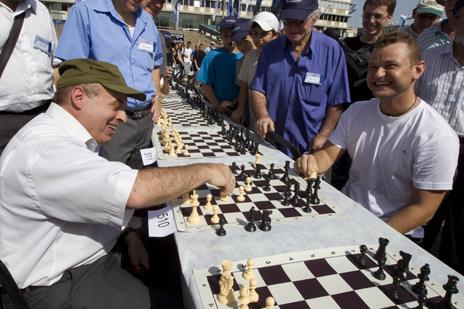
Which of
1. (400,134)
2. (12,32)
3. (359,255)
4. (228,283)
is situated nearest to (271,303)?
(228,283)

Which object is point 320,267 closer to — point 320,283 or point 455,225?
point 320,283

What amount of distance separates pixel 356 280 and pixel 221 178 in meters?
0.85

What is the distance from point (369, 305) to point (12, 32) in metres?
2.94

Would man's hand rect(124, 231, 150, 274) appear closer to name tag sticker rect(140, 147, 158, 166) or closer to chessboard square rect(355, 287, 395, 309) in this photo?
name tag sticker rect(140, 147, 158, 166)

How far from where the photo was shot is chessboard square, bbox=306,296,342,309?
1.19 metres

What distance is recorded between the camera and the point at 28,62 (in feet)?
8.64

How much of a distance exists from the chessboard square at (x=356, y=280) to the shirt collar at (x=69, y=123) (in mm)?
1332

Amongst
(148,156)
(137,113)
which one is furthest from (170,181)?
(137,113)

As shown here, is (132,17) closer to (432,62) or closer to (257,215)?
(257,215)

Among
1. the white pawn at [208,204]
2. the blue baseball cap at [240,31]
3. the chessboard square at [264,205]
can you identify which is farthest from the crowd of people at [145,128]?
the blue baseball cap at [240,31]

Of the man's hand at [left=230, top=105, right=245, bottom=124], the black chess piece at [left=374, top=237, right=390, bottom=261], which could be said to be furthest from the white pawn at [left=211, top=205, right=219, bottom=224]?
the man's hand at [left=230, top=105, right=245, bottom=124]

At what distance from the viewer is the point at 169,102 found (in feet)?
17.2

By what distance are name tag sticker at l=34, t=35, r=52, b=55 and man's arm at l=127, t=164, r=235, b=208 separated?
6.41ft

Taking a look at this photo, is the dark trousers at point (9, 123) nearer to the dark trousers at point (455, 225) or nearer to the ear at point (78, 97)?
the ear at point (78, 97)
